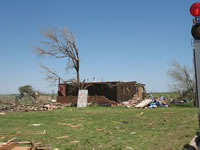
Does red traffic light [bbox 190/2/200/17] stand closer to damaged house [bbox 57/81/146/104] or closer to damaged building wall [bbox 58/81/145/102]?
damaged house [bbox 57/81/146/104]

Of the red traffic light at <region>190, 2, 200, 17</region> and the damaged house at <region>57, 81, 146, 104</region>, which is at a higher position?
the red traffic light at <region>190, 2, 200, 17</region>

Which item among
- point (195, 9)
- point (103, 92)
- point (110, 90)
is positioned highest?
point (195, 9)

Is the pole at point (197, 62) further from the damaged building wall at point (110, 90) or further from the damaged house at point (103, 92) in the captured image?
the damaged building wall at point (110, 90)

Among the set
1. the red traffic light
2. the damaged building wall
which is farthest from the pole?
the damaged building wall

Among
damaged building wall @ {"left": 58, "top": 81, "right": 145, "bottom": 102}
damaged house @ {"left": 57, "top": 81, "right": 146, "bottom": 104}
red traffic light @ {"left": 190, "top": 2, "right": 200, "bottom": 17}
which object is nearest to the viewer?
red traffic light @ {"left": 190, "top": 2, "right": 200, "bottom": 17}

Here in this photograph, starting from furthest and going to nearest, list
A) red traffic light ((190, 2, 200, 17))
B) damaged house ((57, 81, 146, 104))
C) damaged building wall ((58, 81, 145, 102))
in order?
1. damaged building wall ((58, 81, 145, 102))
2. damaged house ((57, 81, 146, 104))
3. red traffic light ((190, 2, 200, 17))

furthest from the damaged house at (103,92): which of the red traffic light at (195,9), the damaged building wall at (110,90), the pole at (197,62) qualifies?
the red traffic light at (195,9)

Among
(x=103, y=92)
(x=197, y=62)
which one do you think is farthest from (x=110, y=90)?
(x=197, y=62)

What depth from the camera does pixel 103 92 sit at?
25422 mm

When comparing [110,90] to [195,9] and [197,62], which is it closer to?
[197,62]

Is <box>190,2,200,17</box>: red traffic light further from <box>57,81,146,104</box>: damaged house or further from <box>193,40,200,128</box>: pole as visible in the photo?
<box>57,81,146,104</box>: damaged house

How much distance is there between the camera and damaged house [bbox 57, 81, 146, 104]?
24.3 m

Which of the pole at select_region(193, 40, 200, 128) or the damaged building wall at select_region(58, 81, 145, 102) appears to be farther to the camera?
the damaged building wall at select_region(58, 81, 145, 102)

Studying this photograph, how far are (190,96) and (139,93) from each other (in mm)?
6663
